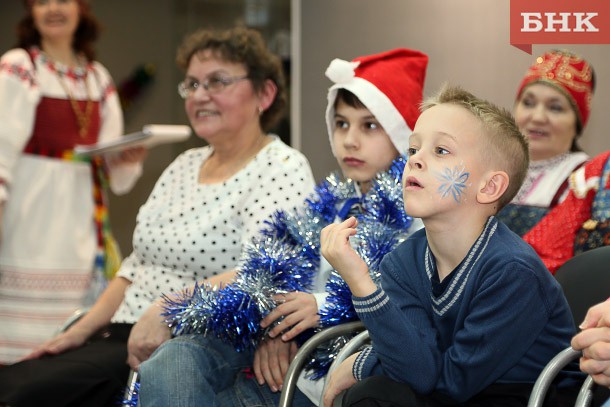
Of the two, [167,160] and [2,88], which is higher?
[2,88]

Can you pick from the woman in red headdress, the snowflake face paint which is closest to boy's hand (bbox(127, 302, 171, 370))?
the snowflake face paint

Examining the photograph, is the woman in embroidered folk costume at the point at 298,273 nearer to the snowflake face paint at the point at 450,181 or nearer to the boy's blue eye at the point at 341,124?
the boy's blue eye at the point at 341,124

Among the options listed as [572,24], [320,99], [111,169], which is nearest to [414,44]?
[320,99]

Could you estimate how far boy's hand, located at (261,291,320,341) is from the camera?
6.29ft

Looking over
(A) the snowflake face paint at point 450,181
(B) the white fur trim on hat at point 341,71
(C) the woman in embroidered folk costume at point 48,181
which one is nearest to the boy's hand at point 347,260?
(A) the snowflake face paint at point 450,181

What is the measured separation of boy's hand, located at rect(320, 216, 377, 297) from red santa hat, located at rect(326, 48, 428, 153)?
1.98 ft

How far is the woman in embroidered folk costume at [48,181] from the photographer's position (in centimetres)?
330

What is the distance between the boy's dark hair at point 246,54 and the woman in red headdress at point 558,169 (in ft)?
2.38

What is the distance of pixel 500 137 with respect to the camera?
1.62 m

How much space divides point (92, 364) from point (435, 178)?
3.55 feet

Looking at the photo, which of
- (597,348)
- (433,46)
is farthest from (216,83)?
(597,348)

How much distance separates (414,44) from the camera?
220cm

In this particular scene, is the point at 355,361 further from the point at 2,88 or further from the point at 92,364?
the point at 2,88

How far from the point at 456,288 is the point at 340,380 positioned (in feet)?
0.99
